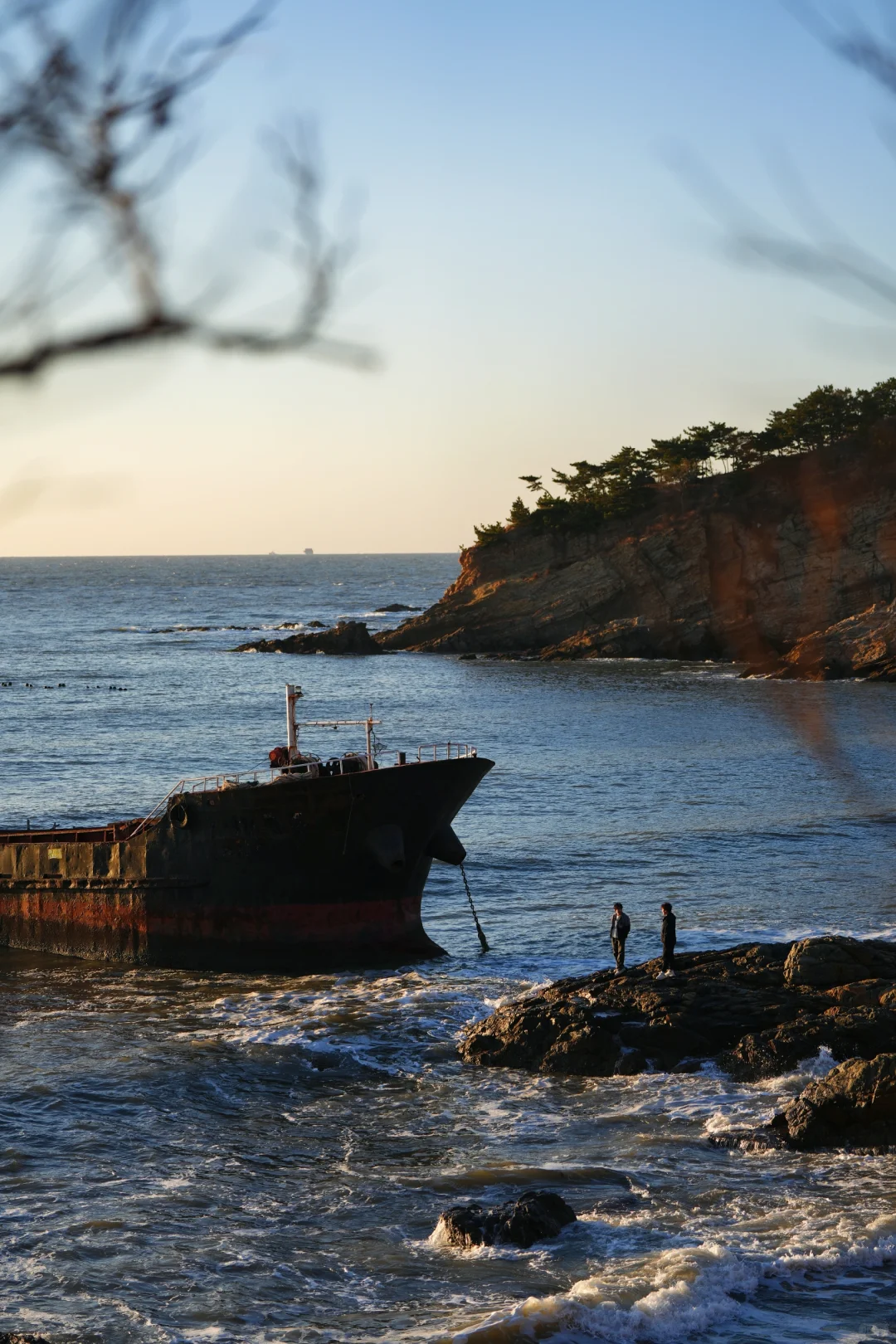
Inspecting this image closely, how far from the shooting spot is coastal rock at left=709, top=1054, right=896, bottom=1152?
58.6 ft

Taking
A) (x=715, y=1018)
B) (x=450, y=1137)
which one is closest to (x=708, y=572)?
(x=715, y=1018)

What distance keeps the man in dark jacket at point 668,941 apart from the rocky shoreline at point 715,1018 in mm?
220

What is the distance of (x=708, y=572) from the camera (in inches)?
3711

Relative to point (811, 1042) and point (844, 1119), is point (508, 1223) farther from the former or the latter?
point (811, 1042)

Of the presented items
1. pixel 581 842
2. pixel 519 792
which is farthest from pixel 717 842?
pixel 519 792

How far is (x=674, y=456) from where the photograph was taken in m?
106

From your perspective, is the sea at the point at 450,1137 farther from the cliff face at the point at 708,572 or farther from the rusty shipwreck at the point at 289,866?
the cliff face at the point at 708,572

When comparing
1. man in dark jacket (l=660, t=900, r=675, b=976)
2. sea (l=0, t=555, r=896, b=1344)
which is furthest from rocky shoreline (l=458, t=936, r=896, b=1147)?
sea (l=0, t=555, r=896, b=1344)

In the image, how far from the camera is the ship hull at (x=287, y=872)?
27.6 meters

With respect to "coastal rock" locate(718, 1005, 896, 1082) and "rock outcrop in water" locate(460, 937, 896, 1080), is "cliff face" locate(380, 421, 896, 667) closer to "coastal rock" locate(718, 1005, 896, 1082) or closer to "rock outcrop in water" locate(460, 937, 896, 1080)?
"rock outcrop in water" locate(460, 937, 896, 1080)

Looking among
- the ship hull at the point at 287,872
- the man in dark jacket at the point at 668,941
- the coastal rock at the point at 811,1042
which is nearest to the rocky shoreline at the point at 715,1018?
the coastal rock at the point at 811,1042

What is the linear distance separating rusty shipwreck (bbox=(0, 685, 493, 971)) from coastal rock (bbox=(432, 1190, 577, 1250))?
12.2m

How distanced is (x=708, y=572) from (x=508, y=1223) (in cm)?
8172

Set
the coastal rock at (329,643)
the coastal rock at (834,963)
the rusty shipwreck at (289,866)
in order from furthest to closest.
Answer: the coastal rock at (329,643)
the rusty shipwreck at (289,866)
the coastal rock at (834,963)
